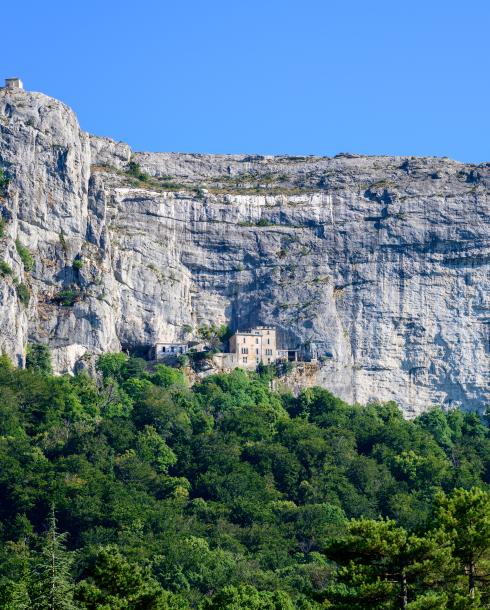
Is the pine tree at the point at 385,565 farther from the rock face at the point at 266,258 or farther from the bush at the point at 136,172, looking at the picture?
the bush at the point at 136,172

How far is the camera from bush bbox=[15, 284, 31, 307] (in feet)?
287

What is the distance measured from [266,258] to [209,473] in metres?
16.7

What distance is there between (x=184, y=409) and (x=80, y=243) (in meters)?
10.4

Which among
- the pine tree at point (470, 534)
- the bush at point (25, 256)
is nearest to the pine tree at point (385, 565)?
the pine tree at point (470, 534)

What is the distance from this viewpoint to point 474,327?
95.4m

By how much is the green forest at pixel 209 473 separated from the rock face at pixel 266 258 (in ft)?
8.16

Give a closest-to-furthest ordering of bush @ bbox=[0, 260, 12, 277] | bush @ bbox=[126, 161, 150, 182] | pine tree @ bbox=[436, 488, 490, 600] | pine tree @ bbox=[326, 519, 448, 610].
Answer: pine tree @ bbox=[326, 519, 448, 610] → pine tree @ bbox=[436, 488, 490, 600] → bush @ bbox=[0, 260, 12, 277] → bush @ bbox=[126, 161, 150, 182]

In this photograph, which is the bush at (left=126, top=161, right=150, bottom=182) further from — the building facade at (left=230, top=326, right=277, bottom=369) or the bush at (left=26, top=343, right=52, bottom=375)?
the bush at (left=26, top=343, right=52, bottom=375)

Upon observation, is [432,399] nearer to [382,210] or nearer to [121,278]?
[382,210]

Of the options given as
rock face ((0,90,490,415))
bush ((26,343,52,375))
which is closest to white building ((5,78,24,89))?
rock face ((0,90,490,415))

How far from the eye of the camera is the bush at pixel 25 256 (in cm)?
8881

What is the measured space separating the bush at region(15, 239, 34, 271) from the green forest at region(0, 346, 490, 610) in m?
4.53

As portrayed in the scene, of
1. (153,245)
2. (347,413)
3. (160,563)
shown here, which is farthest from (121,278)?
(160,563)

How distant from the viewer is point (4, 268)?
283 feet
